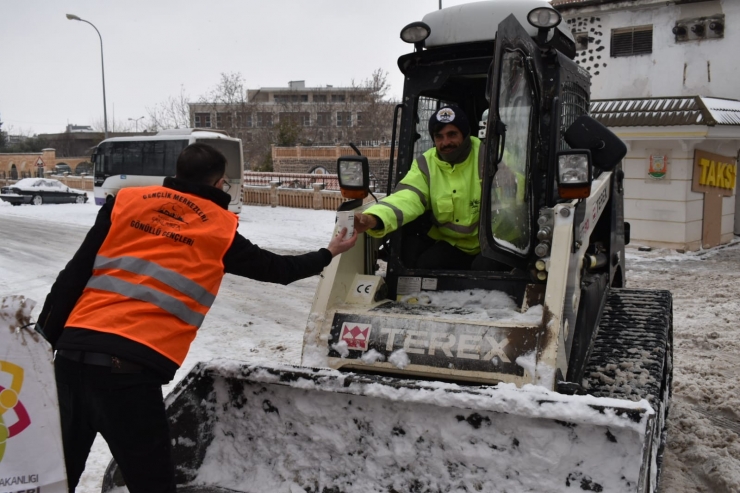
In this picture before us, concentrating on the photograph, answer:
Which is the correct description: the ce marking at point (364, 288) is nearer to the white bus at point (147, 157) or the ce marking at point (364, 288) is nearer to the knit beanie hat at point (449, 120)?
the knit beanie hat at point (449, 120)

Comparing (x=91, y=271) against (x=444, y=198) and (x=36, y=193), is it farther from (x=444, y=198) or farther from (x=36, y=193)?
(x=36, y=193)

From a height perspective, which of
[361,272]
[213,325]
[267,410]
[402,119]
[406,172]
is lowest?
[213,325]

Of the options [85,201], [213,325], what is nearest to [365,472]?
[213,325]

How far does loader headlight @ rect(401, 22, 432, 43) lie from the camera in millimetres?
4188

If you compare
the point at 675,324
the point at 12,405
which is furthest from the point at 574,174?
the point at 675,324

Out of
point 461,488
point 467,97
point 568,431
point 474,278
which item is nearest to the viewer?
point 568,431

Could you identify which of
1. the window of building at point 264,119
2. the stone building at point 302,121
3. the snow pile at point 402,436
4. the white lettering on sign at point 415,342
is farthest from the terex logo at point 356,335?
the window of building at point 264,119

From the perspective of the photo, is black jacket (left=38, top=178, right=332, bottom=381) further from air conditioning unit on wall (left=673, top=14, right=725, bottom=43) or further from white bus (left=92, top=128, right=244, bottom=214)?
white bus (left=92, top=128, right=244, bottom=214)

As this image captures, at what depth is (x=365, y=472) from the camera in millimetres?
3383

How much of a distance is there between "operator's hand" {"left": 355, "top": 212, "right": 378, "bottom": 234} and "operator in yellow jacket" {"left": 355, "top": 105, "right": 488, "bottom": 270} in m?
0.05

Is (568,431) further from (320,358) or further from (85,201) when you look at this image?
(85,201)

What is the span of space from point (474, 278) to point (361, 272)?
714mm

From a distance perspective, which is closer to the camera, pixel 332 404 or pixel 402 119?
pixel 332 404

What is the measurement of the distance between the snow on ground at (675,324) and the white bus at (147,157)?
660 cm
